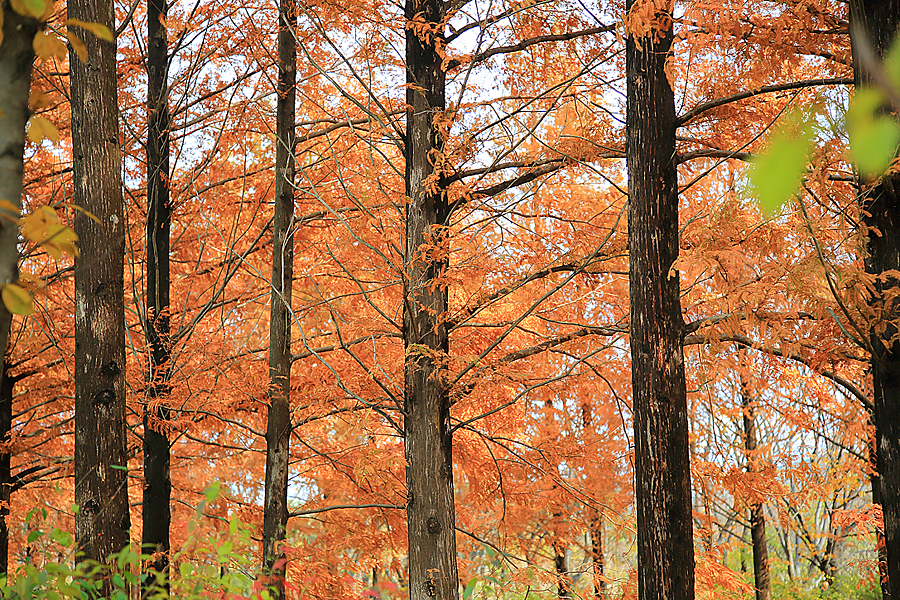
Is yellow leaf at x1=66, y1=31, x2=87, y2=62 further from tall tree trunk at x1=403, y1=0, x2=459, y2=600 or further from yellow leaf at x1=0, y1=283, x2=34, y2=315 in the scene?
tall tree trunk at x1=403, y1=0, x2=459, y2=600

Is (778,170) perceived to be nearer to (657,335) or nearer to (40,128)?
(40,128)

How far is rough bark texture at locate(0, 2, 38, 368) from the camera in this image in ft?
5.53

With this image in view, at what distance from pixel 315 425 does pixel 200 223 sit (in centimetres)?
359

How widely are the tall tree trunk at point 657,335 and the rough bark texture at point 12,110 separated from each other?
14.6ft

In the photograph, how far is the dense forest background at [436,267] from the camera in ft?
14.4

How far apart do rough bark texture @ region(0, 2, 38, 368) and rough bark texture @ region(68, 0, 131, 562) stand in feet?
11.0

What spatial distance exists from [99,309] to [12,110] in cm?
381

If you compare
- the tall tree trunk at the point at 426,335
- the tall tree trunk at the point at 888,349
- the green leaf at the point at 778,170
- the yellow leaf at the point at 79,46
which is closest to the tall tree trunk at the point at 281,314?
the tall tree trunk at the point at 426,335

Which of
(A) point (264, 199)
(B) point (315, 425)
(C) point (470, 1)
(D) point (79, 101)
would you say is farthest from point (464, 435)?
(D) point (79, 101)

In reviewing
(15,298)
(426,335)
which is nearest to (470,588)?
(15,298)

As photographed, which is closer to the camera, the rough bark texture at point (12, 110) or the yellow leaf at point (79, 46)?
the rough bark texture at point (12, 110)

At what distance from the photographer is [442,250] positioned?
674 centimetres

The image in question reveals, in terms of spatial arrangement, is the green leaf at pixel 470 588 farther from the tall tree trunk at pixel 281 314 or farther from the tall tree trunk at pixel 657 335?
the tall tree trunk at pixel 281 314

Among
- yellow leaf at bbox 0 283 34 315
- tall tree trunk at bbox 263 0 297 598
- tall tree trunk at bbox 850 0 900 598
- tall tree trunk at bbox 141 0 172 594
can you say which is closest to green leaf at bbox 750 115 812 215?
yellow leaf at bbox 0 283 34 315
